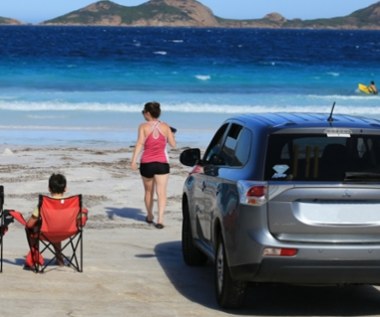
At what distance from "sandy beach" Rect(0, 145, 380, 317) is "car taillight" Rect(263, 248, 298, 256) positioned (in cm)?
78

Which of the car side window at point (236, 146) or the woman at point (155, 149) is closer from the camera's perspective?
the car side window at point (236, 146)

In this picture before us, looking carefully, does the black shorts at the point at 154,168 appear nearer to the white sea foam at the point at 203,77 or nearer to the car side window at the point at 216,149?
the car side window at the point at 216,149

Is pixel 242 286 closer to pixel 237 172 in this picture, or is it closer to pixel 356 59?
pixel 237 172

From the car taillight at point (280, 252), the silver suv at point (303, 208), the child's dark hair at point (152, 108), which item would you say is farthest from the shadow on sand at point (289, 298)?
the child's dark hair at point (152, 108)

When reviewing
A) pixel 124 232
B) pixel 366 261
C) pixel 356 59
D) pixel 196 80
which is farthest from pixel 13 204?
pixel 356 59

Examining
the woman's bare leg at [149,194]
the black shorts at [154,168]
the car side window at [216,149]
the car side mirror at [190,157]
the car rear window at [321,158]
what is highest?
the car rear window at [321,158]

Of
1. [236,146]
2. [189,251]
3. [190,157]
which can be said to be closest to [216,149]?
[190,157]

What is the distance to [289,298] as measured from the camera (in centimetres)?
874

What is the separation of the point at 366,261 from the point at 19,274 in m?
3.31

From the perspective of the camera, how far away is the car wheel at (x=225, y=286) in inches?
315

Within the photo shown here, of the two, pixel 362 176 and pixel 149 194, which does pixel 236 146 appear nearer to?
pixel 362 176

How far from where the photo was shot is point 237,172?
803 cm

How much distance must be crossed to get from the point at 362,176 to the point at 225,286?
1.32m

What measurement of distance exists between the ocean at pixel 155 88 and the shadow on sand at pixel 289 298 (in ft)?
42.6
